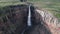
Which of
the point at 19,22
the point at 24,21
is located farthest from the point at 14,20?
the point at 24,21

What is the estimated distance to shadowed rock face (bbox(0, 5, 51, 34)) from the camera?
21.6m

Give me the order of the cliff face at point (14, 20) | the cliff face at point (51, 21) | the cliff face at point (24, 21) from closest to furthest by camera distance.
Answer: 1. the cliff face at point (51, 21)
2. the cliff face at point (14, 20)
3. the cliff face at point (24, 21)

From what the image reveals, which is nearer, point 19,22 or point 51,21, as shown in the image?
point 51,21

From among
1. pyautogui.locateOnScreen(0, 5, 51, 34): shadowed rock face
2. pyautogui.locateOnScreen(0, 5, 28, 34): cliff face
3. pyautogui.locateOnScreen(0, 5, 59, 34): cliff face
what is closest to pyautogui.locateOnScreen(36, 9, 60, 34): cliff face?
pyautogui.locateOnScreen(0, 5, 59, 34): cliff face

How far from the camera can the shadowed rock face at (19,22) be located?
21.6 meters

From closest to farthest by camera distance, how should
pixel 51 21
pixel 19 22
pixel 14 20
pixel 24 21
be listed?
1. pixel 51 21
2. pixel 14 20
3. pixel 19 22
4. pixel 24 21

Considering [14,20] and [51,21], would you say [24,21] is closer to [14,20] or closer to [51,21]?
[14,20]

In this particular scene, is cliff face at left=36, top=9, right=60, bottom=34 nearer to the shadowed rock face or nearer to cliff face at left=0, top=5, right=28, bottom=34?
the shadowed rock face

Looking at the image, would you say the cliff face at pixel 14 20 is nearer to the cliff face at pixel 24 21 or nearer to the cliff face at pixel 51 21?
the cliff face at pixel 24 21

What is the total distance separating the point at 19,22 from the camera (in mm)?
24922

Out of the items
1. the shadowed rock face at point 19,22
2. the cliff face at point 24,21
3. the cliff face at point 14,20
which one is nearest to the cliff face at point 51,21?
the cliff face at point 24,21

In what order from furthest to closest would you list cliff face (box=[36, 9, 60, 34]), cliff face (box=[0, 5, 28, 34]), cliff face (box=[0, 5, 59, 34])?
cliff face (box=[0, 5, 59, 34]) < cliff face (box=[0, 5, 28, 34]) < cliff face (box=[36, 9, 60, 34])

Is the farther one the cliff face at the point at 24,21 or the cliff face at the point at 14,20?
the cliff face at the point at 24,21

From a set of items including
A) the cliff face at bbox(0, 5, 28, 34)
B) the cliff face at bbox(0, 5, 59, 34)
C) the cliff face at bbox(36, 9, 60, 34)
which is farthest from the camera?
the cliff face at bbox(0, 5, 59, 34)
